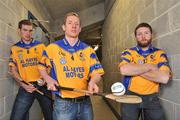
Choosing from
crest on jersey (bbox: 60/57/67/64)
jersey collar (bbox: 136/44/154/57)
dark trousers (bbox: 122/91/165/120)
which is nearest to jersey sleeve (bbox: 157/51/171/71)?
jersey collar (bbox: 136/44/154/57)

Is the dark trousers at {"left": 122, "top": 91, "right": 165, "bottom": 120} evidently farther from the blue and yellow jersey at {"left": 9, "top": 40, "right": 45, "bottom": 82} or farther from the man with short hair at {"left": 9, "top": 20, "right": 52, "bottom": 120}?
the blue and yellow jersey at {"left": 9, "top": 40, "right": 45, "bottom": 82}

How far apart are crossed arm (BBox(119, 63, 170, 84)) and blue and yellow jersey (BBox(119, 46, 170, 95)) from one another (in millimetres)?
48

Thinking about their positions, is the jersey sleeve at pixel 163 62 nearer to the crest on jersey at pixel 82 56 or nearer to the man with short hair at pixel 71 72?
the man with short hair at pixel 71 72

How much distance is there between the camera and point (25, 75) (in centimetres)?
233

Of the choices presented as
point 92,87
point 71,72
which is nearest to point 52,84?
point 71,72

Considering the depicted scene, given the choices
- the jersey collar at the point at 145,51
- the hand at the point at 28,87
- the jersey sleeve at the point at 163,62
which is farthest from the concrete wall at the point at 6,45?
the jersey sleeve at the point at 163,62

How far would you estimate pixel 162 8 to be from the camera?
208 centimetres

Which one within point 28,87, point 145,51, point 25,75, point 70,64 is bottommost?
point 28,87

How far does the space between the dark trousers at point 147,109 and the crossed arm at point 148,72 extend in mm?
176

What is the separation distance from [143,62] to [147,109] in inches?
17.0

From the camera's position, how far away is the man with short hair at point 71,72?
63.3 inches

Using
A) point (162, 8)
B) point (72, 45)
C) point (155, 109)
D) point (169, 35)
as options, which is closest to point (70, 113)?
point (72, 45)

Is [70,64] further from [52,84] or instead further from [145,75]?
[145,75]

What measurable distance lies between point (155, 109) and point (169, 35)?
666 millimetres
